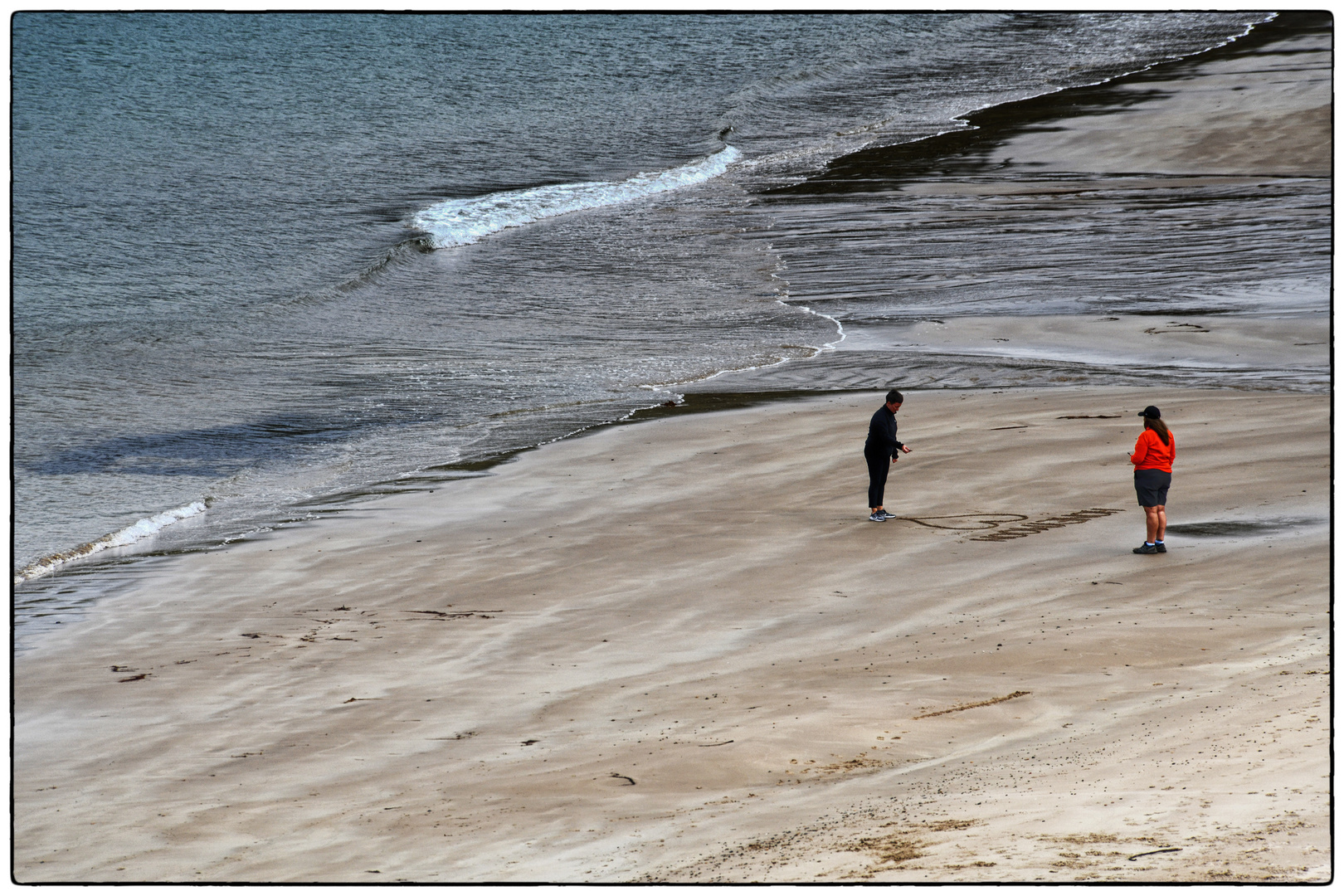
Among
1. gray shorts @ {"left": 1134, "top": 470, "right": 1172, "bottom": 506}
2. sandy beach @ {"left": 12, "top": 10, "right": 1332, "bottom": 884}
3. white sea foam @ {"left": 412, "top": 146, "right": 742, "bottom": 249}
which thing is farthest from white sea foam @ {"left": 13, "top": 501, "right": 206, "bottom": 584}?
white sea foam @ {"left": 412, "top": 146, "right": 742, "bottom": 249}

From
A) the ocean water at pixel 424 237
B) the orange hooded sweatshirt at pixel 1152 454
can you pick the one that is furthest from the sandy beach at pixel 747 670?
the ocean water at pixel 424 237

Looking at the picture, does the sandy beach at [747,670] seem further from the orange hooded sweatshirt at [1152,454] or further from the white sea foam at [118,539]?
the white sea foam at [118,539]

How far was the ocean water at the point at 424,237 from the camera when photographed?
15.5m

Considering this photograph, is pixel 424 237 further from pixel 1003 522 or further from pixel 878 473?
pixel 1003 522

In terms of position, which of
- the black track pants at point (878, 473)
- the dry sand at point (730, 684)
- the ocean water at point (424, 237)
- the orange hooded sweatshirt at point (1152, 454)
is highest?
the ocean water at point (424, 237)

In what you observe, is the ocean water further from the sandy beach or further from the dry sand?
the dry sand

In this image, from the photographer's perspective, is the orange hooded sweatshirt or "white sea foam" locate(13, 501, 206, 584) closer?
the orange hooded sweatshirt

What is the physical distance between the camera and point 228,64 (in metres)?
45.3

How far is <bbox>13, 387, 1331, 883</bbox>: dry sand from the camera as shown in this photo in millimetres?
5961

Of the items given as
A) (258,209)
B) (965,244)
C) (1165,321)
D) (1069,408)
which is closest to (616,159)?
(258,209)

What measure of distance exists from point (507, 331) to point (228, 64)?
29282 mm

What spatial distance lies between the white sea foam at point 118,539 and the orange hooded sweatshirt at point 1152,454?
841 centimetres

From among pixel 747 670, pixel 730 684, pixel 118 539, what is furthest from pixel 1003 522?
pixel 118 539

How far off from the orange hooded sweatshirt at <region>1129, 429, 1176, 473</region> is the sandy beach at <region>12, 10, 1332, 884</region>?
0.66 meters
